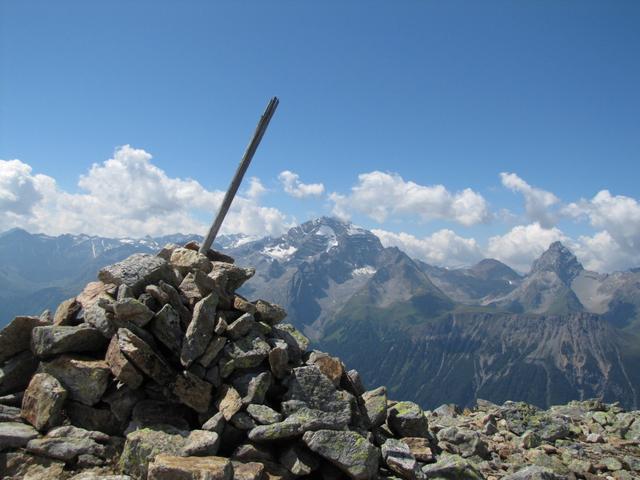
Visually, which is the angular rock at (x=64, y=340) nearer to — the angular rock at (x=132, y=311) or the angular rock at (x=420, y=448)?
the angular rock at (x=132, y=311)

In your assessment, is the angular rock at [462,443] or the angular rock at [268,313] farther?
the angular rock at [462,443]

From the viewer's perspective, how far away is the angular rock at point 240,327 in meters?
17.3

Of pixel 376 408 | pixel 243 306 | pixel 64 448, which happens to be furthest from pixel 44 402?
pixel 376 408

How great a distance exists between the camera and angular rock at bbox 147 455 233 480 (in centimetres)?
1200

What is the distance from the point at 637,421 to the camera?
27344mm

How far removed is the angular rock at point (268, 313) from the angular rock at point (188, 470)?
756 cm

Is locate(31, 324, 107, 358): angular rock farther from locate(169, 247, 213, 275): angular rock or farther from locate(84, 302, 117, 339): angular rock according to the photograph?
locate(169, 247, 213, 275): angular rock

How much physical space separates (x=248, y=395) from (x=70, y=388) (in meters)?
5.98

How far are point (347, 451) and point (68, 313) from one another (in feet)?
39.9

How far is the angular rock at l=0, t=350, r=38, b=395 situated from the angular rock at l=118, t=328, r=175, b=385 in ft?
14.9

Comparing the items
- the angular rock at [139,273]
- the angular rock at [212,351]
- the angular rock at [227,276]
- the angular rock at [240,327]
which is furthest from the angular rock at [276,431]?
the angular rock at [139,273]

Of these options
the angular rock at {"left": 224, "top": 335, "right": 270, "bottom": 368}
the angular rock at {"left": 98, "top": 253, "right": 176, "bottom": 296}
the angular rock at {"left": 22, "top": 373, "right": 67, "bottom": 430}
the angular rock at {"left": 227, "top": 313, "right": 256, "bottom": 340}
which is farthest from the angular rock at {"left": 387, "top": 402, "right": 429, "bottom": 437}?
the angular rock at {"left": 22, "top": 373, "right": 67, "bottom": 430}

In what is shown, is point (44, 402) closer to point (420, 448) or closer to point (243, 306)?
point (243, 306)

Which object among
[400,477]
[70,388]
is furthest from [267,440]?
[70,388]
